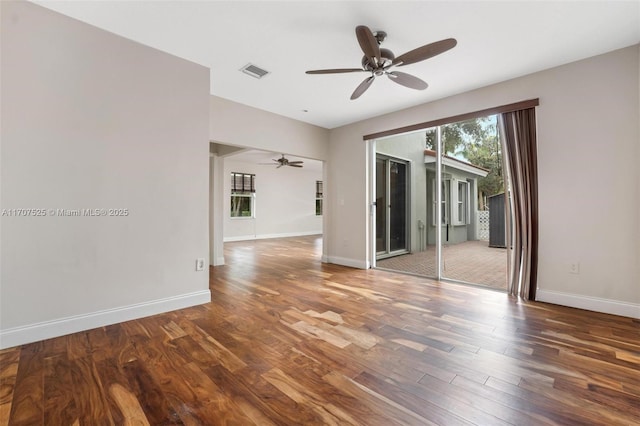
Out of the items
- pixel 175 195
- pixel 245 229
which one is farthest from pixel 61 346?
pixel 245 229

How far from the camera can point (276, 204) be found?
10258 millimetres

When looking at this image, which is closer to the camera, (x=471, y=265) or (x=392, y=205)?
(x=471, y=265)

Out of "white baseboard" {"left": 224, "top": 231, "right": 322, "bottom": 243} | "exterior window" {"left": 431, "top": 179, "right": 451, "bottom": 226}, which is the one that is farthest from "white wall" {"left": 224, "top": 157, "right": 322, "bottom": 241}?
"exterior window" {"left": 431, "top": 179, "right": 451, "bottom": 226}

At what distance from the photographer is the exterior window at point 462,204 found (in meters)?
4.24

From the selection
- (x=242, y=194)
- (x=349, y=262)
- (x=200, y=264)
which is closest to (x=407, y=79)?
(x=200, y=264)

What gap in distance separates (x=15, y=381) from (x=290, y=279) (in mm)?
2949

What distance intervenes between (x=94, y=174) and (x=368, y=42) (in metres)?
2.74

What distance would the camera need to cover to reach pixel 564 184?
3.09 meters

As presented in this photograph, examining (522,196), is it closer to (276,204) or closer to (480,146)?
(480,146)

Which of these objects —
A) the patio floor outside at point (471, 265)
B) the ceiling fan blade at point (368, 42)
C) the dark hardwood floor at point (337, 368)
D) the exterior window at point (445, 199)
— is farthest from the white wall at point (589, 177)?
the ceiling fan blade at point (368, 42)

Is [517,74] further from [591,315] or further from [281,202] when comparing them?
[281,202]

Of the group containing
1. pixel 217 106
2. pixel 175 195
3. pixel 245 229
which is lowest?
pixel 245 229

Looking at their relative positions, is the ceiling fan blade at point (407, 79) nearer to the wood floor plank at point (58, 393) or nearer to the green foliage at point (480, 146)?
the green foliage at point (480, 146)

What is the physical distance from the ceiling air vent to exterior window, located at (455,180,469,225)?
10.9ft
